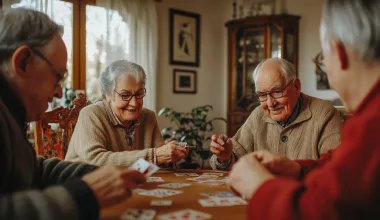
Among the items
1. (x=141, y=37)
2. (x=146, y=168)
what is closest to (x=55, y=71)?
(x=146, y=168)

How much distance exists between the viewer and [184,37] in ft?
21.4

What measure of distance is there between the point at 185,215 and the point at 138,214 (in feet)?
0.49

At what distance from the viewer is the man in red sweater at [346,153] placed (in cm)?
84

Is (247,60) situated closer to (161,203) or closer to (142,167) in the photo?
(142,167)

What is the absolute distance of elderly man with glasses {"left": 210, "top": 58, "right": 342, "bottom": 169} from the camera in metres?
2.28

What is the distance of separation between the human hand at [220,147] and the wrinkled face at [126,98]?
0.55 m

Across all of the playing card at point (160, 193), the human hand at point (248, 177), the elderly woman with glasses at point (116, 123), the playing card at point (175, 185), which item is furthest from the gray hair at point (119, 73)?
the human hand at point (248, 177)

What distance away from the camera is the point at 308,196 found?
894 mm

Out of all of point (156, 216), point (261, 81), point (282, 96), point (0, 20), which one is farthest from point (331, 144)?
point (0, 20)

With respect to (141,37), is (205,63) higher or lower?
lower

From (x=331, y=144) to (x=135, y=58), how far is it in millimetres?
3958

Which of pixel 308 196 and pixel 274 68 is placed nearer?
pixel 308 196

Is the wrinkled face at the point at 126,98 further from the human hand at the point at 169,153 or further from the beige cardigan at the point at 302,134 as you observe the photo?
the beige cardigan at the point at 302,134

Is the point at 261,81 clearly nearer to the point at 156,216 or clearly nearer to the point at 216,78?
the point at 156,216
